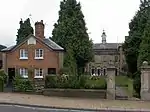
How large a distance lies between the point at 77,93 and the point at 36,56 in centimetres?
2178

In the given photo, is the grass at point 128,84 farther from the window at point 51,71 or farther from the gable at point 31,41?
the gable at point 31,41

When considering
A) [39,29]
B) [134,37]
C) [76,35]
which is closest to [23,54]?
[39,29]

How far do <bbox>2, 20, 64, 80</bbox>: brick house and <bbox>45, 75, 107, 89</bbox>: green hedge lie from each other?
1838 cm

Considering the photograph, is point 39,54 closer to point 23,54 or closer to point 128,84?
point 23,54

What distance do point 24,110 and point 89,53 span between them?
38699mm

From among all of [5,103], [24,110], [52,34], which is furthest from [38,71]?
[24,110]

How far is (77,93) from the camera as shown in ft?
74.2

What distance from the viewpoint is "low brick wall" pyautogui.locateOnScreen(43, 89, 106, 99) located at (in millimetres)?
22023

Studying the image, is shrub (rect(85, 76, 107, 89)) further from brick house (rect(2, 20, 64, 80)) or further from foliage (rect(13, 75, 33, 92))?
brick house (rect(2, 20, 64, 80))

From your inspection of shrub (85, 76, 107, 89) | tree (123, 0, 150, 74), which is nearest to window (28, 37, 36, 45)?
tree (123, 0, 150, 74)

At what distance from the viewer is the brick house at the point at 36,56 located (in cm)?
4272

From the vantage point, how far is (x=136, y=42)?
159 ft

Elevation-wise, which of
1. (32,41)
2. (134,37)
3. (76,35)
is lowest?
(32,41)

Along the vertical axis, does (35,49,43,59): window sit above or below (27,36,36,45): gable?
below
